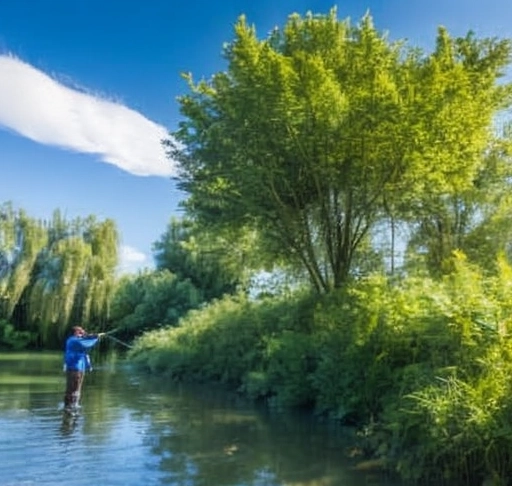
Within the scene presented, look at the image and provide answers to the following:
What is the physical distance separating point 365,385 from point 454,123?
8438 millimetres

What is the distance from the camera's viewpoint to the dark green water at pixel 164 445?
29.5 feet

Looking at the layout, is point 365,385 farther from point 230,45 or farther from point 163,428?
point 230,45

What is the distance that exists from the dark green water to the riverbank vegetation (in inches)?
39.6

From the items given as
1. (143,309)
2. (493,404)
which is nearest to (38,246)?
(143,309)

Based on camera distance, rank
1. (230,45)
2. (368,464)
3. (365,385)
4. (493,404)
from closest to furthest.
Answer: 1. (493,404)
2. (368,464)
3. (365,385)
4. (230,45)

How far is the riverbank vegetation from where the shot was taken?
9047 millimetres

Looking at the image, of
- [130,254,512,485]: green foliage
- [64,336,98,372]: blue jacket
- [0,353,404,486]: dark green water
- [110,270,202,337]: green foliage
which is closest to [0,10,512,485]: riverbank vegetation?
[130,254,512,485]: green foliage

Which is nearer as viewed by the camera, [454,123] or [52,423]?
[52,423]

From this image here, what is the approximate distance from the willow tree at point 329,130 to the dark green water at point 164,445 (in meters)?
6.28

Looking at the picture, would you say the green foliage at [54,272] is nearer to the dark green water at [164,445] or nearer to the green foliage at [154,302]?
the green foliage at [154,302]

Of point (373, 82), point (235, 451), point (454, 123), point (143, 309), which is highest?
point (373, 82)

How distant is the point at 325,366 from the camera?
13.7 m

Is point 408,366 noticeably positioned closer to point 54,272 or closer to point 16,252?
point 54,272

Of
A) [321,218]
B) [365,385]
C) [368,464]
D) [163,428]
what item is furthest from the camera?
[321,218]
